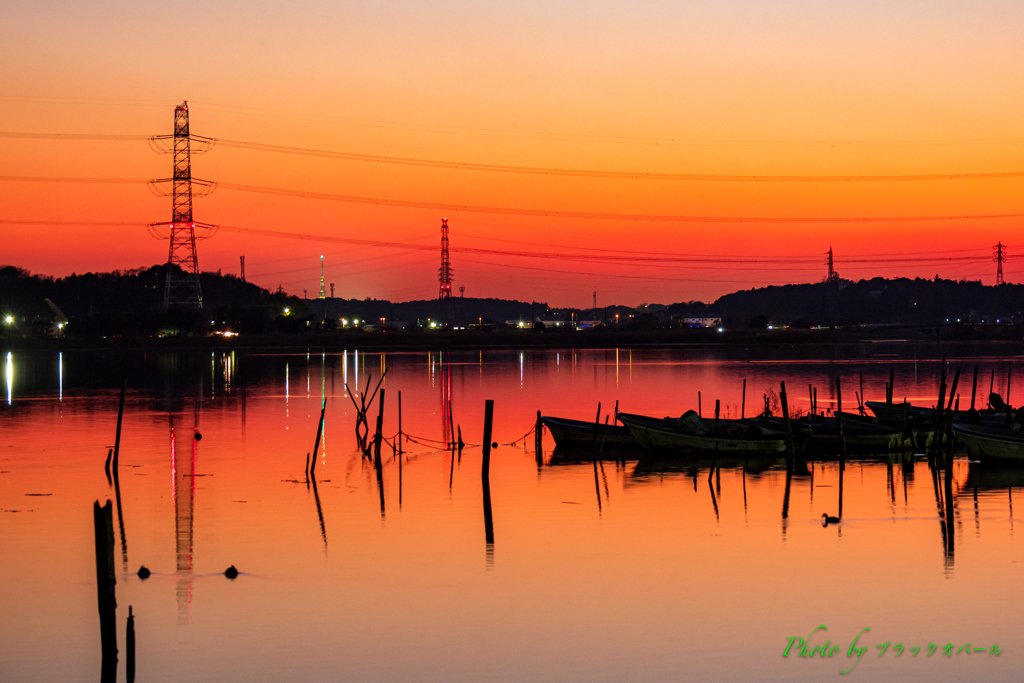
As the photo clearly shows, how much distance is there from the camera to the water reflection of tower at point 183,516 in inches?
712

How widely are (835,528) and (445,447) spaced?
1946 cm

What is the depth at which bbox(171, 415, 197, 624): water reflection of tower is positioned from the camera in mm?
18091

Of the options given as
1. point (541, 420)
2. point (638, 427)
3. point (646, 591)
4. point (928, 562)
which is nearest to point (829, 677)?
point (646, 591)

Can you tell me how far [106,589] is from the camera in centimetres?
1306

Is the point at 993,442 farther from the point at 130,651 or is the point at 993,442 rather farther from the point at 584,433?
the point at 130,651

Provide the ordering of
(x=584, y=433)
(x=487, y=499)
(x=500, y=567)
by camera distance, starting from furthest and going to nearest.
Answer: (x=584, y=433) → (x=487, y=499) → (x=500, y=567)

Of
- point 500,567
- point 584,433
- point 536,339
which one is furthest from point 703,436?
point 536,339

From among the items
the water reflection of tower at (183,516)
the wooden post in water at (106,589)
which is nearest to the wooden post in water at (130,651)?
the wooden post in water at (106,589)

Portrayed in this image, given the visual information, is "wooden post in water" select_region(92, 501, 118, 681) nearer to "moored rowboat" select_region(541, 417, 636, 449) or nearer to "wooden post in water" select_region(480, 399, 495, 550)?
"wooden post in water" select_region(480, 399, 495, 550)

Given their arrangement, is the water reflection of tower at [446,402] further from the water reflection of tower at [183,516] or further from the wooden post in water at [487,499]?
the water reflection of tower at [183,516]

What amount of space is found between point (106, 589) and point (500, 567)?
8.44m

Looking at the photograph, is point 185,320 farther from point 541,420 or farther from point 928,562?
point 928,562

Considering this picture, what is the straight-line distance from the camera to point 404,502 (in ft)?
90.1

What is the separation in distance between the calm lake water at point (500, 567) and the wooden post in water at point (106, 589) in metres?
0.95
